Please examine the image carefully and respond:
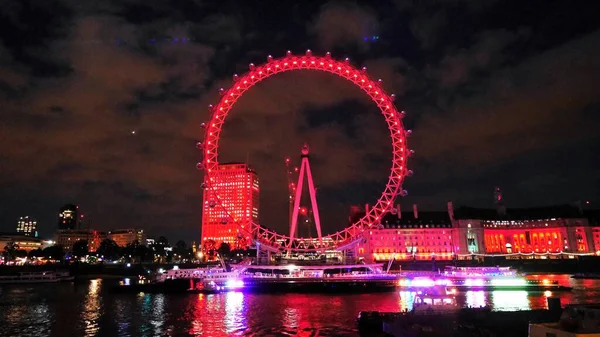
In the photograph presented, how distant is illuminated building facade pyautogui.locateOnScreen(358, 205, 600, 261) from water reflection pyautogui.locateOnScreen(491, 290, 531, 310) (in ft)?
277

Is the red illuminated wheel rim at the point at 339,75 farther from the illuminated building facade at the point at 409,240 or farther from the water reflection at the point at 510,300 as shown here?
the illuminated building facade at the point at 409,240

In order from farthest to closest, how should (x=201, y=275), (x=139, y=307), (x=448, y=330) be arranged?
(x=201, y=275) < (x=139, y=307) < (x=448, y=330)

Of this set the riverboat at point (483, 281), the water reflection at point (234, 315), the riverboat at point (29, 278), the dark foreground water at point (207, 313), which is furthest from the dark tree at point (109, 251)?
the riverboat at point (483, 281)

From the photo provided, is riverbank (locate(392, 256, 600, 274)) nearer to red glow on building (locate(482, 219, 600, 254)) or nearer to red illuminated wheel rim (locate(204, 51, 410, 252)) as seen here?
red glow on building (locate(482, 219, 600, 254))

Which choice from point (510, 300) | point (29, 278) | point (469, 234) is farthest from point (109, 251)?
point (510, 300)

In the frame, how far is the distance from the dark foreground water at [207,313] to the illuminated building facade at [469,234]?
89185 millimetres

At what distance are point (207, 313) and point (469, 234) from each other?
4991 inches

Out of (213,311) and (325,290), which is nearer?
(213,311)

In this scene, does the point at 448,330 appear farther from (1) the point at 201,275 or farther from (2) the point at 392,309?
(1) the point at 201,275

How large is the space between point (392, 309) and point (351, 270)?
49.3 metres

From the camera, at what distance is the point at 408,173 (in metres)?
75.1

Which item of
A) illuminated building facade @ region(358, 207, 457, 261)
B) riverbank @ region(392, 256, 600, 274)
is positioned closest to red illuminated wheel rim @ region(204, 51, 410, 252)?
riverbank @ region(392, 256, 600, 274)

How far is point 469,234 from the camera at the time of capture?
154 metres

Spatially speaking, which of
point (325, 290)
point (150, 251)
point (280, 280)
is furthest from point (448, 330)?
point (150, 251)
